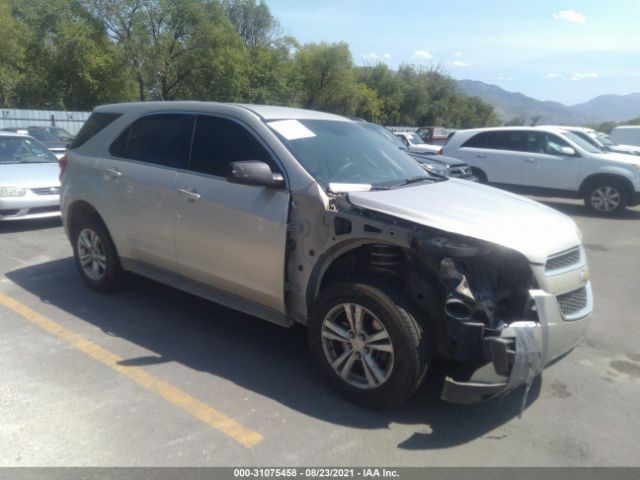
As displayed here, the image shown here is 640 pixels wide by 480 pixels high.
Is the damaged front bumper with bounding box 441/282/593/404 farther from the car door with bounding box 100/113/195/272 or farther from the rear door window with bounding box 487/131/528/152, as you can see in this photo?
the rear door window with bounding box 487/131/528/152

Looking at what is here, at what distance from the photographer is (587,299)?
3795mm

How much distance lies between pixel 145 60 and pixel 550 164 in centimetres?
3845

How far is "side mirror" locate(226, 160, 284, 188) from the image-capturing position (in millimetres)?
3857

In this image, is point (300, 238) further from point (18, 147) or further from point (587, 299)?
point (18, 147)

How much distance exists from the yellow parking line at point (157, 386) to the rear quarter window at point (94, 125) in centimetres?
183

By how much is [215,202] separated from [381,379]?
187 centimetres

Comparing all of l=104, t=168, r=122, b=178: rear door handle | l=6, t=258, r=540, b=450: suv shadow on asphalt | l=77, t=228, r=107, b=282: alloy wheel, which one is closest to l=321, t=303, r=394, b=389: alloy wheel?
l=6, t=258, r=540, b=450: suv shadow on asphalt

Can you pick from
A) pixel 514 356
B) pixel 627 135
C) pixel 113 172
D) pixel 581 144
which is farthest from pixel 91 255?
pixel 627 135

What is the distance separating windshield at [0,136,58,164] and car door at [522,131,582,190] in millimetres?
10139

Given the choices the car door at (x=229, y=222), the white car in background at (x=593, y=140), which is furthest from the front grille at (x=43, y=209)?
the white car in background at (x=593, y=140)

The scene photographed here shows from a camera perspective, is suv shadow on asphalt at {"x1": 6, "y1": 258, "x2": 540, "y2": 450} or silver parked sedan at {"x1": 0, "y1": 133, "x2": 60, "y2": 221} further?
silver parked sedan at {"x1": 0, "y1": 133, "x2": 60, "y2": 221}

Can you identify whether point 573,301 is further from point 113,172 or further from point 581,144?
point 581,144

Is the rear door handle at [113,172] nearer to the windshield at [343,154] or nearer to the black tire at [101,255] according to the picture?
the black tire at [101,255]

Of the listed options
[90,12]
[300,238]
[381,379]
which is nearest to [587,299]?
[381,379]
